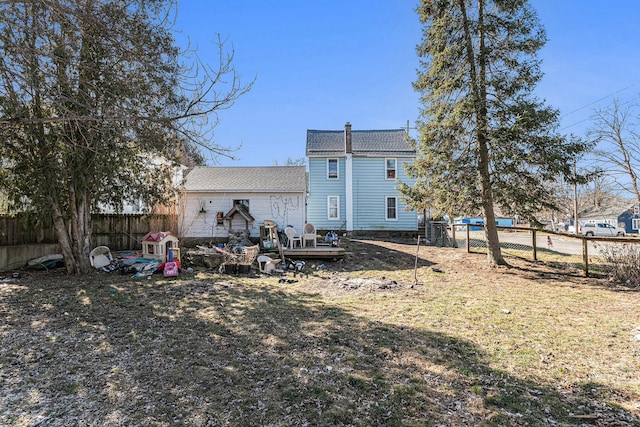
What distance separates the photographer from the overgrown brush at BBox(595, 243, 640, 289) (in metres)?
7.99

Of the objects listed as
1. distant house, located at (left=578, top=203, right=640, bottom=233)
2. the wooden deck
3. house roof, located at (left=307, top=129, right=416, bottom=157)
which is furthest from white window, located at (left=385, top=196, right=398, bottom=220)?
distant house, located at (left=578, top=203, right=640, bottom=233)

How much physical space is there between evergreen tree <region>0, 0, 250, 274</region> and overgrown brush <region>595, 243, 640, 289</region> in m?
9.89

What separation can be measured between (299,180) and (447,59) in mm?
7802

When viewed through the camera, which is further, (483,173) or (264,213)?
(264,213)

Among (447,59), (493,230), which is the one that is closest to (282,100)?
(447,59)

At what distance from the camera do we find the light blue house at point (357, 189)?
1906 centimetres

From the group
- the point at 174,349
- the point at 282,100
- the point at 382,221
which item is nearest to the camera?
the point at 174,349

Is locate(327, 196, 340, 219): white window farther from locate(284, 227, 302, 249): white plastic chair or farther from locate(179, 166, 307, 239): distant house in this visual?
locate(284, 227, 302, 249): white plastic chair

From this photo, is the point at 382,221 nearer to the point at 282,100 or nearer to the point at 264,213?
the point at 264,213

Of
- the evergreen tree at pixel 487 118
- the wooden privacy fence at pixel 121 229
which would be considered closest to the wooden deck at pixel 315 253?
the evergreen tree at pixel 487 118

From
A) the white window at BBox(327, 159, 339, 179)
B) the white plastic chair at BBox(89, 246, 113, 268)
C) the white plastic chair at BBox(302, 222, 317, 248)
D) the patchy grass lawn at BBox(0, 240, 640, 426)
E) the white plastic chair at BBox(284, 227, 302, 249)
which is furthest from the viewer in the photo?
the white window at BBox(327, 159, 339, 179)

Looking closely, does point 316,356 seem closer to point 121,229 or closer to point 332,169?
point 121,229

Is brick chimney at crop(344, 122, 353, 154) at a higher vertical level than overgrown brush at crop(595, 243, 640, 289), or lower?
higher

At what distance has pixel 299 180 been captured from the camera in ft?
50.4
